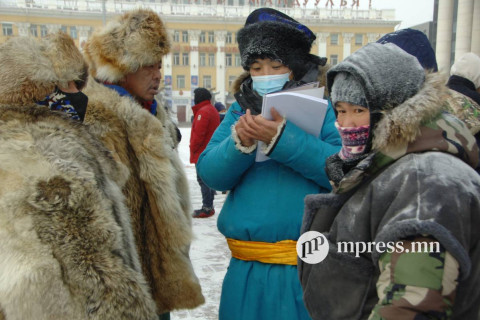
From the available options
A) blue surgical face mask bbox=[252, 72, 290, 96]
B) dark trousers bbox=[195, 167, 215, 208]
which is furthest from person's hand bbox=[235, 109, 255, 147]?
dark trousers bbox=[195, 167, 215, 208]

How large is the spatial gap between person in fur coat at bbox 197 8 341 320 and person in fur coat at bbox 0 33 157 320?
1.78 ft

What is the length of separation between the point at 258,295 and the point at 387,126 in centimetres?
100

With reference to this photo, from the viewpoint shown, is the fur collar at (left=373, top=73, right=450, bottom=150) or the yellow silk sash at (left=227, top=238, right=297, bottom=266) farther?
the yellow silk sash at (left=227, top=238, right=297, bottom=266)

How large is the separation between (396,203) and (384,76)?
1.20ft

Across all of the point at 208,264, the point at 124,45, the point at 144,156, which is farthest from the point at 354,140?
the point at 208,264

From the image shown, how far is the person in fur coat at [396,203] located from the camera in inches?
41.1

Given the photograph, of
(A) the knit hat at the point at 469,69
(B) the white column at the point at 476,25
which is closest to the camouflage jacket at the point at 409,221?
(A) the knit hat at the point at 469,69

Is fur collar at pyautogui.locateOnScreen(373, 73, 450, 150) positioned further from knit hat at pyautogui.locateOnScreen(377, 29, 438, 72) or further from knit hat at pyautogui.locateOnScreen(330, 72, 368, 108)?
knit hat at pyautogui.locateOnScreen(377, 29, 438, 72)

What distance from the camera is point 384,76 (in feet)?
4.02

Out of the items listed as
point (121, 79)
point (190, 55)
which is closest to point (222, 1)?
point (190, 55)

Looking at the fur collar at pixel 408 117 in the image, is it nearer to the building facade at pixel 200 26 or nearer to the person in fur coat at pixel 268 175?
the person in fur coat at pixel 268 175

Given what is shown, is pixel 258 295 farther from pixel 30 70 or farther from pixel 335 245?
pixel 30 70

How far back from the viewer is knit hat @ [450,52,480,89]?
2994 millimetres

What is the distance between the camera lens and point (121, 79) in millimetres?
2230
